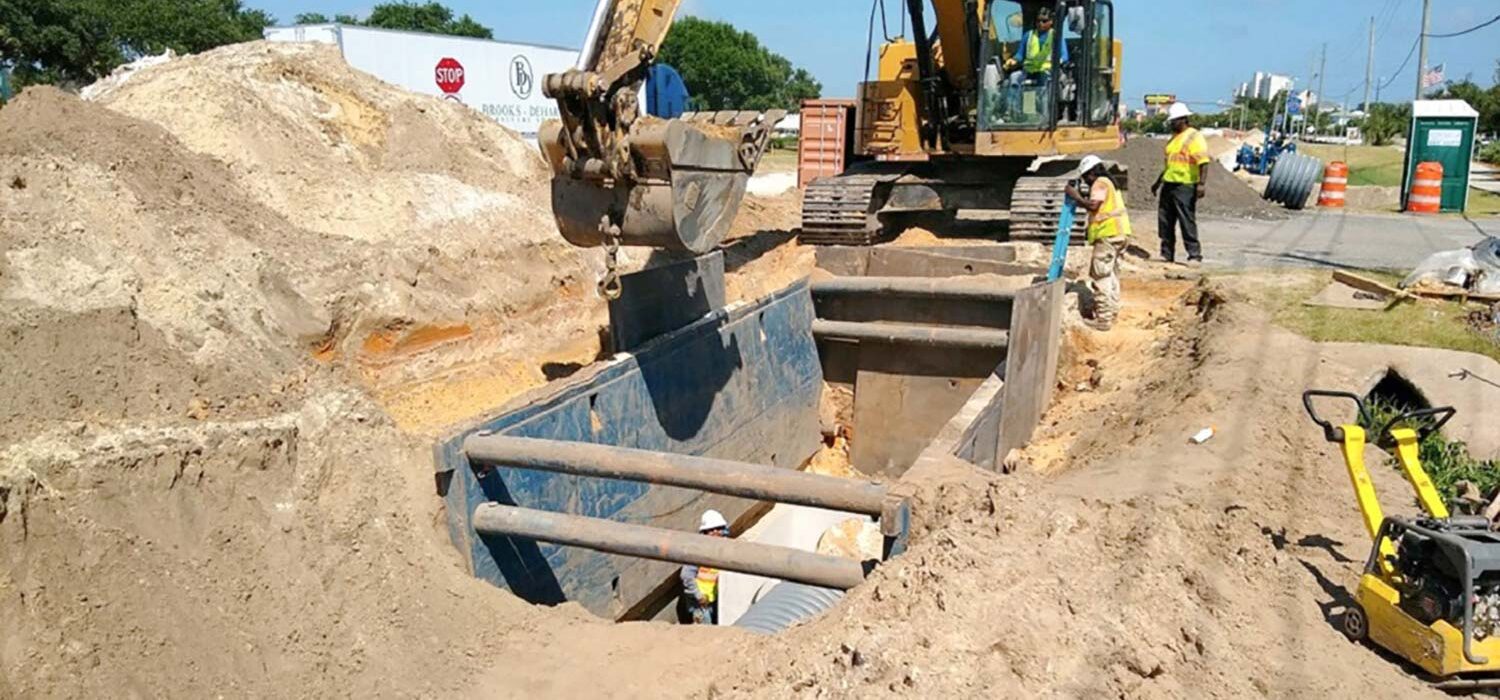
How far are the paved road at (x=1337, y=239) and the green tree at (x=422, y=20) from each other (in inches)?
2028

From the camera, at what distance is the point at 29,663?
3.39 m

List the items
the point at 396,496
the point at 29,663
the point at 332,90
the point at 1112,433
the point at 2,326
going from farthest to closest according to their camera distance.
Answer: the point at 332,90, the point at 1112,433, the point at 396,496, the point at 2,326, the point at 29,663

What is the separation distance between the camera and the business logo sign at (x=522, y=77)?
20266mm

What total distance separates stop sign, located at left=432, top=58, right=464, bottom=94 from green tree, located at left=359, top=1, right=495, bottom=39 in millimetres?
43930

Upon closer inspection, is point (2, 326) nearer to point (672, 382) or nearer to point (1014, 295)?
point (672, 382)

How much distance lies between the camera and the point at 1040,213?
992 cm

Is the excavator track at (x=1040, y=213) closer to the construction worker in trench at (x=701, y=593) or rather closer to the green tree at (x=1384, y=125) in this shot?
the construction worker in trench at (x=701, y=593)

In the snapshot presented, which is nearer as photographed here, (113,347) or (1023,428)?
(113,347)

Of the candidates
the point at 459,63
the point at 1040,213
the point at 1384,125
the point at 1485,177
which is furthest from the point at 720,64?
the point at 1040,213

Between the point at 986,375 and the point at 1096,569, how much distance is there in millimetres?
5042

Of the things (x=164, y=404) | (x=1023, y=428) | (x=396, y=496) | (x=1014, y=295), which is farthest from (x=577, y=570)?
(x=1014, y=295)

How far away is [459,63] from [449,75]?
1.15 ft

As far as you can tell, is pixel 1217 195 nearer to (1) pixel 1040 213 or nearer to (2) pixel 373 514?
(1) pixel 1040 213

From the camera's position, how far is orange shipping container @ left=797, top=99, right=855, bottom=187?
1280 cm
